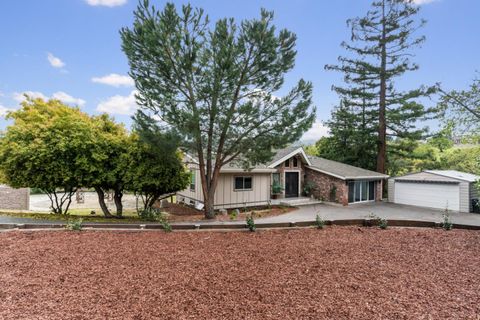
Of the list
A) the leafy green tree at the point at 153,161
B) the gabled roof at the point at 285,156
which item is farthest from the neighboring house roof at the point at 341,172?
the leafy green tree at the point at 153,161

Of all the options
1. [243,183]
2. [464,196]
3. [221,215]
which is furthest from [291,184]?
[464,196]

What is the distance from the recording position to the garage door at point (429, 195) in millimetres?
14844

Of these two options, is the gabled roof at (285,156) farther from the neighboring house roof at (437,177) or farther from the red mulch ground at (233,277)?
the red mulch ground at (233,277)

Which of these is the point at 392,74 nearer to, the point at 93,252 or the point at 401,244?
the point at 401,244

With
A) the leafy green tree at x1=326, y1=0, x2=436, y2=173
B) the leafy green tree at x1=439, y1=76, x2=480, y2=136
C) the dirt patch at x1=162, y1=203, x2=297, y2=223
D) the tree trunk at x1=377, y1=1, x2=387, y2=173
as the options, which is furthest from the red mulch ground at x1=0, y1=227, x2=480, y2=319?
the leafy green tree at x1=326, y1=0, x2=436, y2=173

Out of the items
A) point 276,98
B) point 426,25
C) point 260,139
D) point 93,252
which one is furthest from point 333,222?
point 426,25

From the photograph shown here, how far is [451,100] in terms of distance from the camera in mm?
10445

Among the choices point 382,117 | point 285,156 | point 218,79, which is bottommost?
point 285,156

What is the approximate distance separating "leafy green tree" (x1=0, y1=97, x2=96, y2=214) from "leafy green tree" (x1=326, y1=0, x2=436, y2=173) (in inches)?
803

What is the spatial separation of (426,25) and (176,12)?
808 inches

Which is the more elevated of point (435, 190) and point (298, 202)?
point (435, 190)

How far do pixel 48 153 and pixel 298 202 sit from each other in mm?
13624

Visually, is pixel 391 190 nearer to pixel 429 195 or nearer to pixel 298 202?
pixel 429 195

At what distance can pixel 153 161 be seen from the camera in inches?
417
